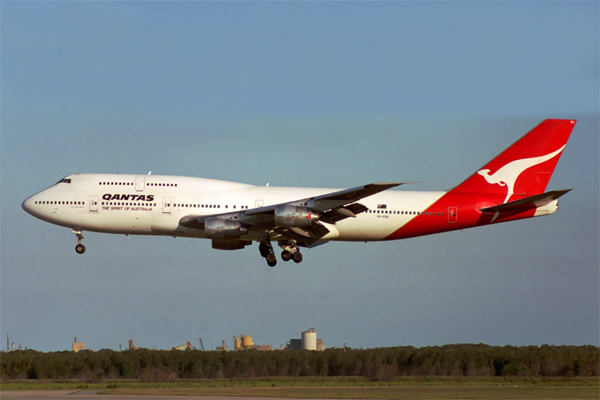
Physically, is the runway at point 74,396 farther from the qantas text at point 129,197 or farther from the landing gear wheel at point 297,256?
the landing gear wheel at point 297,256

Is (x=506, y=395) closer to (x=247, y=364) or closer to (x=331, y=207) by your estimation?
(x=331, y=207)

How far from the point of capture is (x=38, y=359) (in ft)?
160

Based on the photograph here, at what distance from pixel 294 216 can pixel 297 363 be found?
1415cm

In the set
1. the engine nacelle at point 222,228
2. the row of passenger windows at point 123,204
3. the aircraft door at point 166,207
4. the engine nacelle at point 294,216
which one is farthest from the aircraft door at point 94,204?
the engine nacelle at point 294,216

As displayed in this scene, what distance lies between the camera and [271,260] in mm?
45219

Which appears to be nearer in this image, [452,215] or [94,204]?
[94,204]

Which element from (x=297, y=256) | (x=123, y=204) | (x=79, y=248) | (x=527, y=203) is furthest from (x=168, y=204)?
(x=527, y=203)

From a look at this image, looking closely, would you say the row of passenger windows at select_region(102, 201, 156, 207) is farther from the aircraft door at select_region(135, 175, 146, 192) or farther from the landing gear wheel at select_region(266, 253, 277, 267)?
the landing gear wheel at select_region(266, 253, 277, 267)

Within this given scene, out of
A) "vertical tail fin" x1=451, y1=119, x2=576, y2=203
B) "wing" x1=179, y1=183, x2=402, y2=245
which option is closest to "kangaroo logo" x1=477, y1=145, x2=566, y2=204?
"vertical tail fin" x1=451, y1=119, x2=576, y2=203

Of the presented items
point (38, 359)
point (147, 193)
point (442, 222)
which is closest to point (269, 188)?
point (147, 193)

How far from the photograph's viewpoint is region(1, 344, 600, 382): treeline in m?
48.0

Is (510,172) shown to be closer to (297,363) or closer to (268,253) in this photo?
(268,253)

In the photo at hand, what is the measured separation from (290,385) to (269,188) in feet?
38.6

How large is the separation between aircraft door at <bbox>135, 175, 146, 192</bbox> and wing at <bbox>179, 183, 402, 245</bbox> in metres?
3.10
